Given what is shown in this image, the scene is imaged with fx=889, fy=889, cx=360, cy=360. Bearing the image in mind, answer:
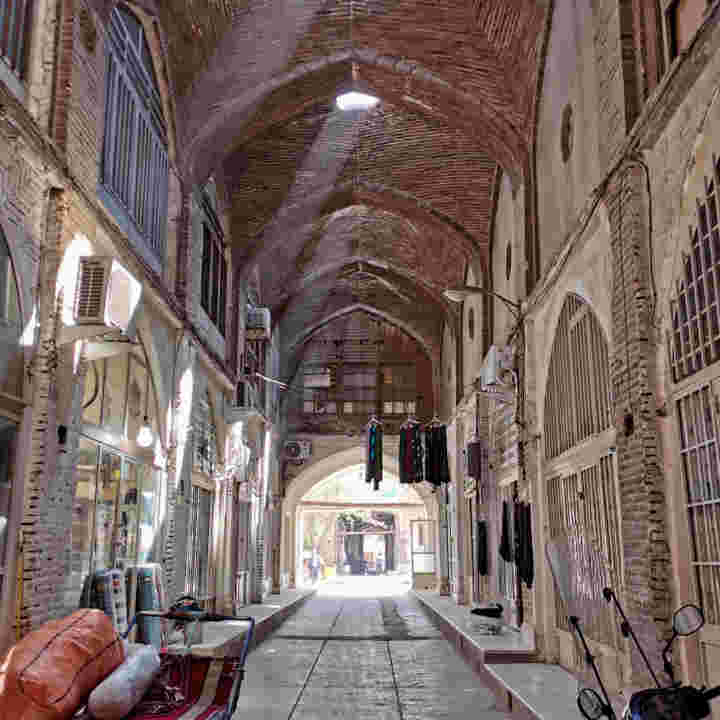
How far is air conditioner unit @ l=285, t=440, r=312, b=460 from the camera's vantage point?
23641 millimetres

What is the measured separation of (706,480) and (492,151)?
25.6 ft

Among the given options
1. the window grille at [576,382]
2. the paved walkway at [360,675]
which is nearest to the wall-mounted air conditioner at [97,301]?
the paved walkway at [360,675]

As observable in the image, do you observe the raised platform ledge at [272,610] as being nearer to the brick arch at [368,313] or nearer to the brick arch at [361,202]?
the brick arch at [361,202]

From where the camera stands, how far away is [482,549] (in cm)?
1524

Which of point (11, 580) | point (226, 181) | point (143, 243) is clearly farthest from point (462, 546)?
Result: point (11, 580)

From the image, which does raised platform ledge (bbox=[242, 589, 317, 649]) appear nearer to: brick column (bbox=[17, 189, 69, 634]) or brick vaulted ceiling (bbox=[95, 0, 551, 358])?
→ brick column (bbox=[17, 189, 69, 634])

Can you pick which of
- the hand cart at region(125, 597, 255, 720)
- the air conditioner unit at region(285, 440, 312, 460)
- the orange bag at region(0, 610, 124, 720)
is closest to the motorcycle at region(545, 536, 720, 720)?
the hand cart at region(125, 597, 255, 720)

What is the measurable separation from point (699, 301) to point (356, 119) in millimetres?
9465

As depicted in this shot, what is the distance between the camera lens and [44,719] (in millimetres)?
4082

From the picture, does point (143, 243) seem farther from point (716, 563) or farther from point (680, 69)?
point (716, 563)

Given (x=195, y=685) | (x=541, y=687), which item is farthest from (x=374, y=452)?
(x=195, y=685)

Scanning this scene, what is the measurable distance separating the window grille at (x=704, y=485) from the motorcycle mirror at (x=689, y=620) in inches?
67.2

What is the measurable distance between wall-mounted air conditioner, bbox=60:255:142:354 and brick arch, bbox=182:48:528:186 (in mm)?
4768

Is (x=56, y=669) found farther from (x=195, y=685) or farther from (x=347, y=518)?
(x=347, y=518)
